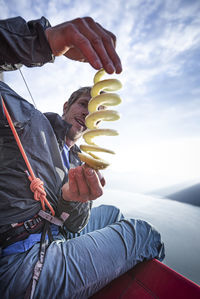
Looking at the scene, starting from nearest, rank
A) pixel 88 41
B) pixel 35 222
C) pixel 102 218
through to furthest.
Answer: pixel 88 41 → pixel 35 222 → pixel 102 218

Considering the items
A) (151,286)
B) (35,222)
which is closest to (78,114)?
(35,222)

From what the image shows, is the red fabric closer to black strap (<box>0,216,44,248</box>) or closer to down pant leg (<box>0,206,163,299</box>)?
down pant leg (<box>0,206,163,299</box>)

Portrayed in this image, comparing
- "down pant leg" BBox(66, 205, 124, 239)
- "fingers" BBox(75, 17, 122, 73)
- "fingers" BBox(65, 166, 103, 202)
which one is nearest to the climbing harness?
"fingers" BBox(65, 166, 103, 202)

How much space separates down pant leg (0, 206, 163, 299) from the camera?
60 centimetres

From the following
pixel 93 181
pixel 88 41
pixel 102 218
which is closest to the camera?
pixel 88 41

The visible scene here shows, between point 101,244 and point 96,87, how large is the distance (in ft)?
2.77

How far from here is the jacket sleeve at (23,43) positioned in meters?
0.55

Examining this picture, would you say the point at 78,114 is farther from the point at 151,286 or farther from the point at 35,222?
the point at 151,286

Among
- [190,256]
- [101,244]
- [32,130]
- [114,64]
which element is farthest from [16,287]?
[190,256]

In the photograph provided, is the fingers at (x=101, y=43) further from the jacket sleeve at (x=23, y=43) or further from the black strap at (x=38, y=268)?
the black strap at (x=38, y=268)

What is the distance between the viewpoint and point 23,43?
1.87 feet

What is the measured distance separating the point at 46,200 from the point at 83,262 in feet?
1.21

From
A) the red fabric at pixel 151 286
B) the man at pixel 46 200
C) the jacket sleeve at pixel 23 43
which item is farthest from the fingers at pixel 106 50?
the red fabric at pixel 151 286

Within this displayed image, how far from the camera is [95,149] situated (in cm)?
53
